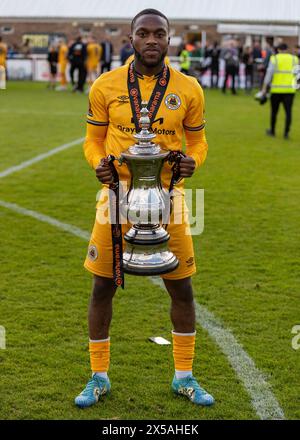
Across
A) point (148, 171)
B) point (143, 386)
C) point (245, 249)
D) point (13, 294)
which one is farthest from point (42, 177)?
point (148, 171)

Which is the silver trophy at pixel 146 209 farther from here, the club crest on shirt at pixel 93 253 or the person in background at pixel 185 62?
the person in background at pixel 185 62

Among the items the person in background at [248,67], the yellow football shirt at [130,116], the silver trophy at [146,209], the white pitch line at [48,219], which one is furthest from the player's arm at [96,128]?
the person in background at [248,67]

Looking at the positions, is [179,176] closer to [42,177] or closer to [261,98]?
[42,177]

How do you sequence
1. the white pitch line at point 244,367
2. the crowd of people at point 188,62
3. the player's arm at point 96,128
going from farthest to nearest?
the crowd of people at point 188,62
the white pitch line at point 244,367
the player's arm at point 96,128

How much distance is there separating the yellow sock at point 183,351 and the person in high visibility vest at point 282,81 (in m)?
10.4

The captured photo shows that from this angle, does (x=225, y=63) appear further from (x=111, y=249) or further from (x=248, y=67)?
(x=111, y=249)

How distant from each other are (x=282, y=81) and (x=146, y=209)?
36.9 feet

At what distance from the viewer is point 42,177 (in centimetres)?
1009

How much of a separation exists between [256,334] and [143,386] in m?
→ 1.05

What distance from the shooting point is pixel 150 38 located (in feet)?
10.9

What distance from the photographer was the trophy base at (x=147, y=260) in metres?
3.10

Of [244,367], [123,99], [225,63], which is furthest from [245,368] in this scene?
[225,63]

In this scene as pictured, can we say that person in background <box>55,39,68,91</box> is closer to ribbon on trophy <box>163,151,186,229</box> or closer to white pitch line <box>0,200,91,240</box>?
white pitch line <box>0,200,91,240</box>

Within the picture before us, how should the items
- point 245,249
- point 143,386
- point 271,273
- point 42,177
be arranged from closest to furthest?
point 143,386
point 271,273
point 245,249
point 42,177
